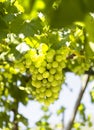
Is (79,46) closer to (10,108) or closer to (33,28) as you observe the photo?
(33,28)

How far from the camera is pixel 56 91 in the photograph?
1.76 meters

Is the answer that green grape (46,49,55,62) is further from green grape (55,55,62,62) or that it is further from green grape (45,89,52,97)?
green grape (45,89,52,97)

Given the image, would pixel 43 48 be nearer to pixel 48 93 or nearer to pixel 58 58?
pixel 58 58

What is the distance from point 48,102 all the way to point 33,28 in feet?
1.46

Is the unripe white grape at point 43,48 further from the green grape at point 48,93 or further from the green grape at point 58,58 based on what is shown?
the green grape at point 48,93

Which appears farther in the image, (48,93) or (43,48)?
(48,93)

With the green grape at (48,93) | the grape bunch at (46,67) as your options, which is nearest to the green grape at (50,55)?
the grape bunch at (46,67)

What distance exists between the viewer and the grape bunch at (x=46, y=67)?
1.61 m

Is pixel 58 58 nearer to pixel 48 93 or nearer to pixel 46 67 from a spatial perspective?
pixel 46 67

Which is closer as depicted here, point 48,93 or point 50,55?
point 50,55

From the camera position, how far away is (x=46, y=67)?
1668 mm

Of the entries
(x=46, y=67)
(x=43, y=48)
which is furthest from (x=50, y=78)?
(x=43, y=48)

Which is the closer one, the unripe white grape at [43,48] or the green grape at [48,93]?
the unripe white grape at [43,48]

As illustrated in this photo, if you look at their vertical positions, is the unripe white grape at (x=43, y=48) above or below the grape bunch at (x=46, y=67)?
above
